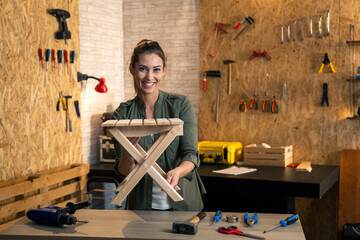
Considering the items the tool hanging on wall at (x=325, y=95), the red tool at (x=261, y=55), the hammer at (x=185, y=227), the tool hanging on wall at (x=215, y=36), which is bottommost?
the hammer at (x=185, y=227)

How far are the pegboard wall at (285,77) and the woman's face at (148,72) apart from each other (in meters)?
2.47

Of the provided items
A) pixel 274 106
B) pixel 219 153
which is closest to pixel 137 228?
pixel 219 153

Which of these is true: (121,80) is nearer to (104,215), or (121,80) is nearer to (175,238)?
(104,215)

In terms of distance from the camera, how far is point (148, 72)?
8.05 feet

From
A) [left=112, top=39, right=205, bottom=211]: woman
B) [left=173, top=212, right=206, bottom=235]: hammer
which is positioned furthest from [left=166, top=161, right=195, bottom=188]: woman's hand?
[left=173, top=212, right=206, bottom=235]: hammer

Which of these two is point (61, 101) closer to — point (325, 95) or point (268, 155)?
point (268, 155)

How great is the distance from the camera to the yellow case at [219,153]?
179 inches

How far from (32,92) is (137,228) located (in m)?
2.08

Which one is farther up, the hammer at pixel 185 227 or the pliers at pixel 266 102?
the pliers at pixel 266 102

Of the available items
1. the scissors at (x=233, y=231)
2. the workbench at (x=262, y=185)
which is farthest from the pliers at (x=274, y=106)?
the scissors at (x=233, y=231)

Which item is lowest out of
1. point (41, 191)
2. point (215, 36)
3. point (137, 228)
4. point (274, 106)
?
point (41, 191)

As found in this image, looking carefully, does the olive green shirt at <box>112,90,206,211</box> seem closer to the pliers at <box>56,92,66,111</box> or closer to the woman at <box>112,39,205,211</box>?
the woman at <box>112,39,205,211</box>

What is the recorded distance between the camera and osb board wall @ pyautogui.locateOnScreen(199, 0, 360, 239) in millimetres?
4461

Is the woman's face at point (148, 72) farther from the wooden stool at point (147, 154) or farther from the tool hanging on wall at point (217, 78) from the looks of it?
the tool hanging on wall at point (217, 78)
